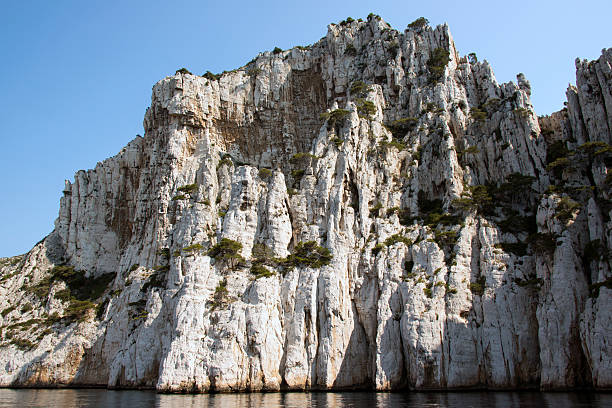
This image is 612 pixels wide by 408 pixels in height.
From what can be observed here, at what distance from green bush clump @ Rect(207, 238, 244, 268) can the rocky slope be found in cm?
18

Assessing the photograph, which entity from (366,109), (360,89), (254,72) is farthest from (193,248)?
(360,89)

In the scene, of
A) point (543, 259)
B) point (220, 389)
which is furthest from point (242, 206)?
point (543, 259)

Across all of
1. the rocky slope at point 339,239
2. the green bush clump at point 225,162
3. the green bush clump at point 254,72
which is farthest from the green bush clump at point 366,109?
the green bush clump at point 225,162

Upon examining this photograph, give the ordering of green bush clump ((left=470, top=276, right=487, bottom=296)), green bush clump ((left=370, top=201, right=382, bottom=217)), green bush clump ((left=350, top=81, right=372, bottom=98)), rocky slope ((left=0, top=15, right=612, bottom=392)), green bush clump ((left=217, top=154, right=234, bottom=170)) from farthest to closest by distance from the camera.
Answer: green bush clump ((left=350, top=81, right=372, bottom=98))
green bush clump ((left=217, top=154, right=234, bottom=170))
green bush clump ((left=370, top=201, right=382, bottom=217))
green bush clump ((left=470, top=276, right=487, bottom=296))
rocky slope ((left=0, top=15, right=612, bottom=392))

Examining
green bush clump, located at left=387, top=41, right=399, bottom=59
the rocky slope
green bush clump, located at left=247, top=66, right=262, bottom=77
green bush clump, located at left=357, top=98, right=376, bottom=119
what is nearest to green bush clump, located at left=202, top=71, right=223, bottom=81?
the rocky slope

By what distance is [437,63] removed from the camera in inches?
2721

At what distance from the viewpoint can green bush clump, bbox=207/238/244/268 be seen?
52.4 m

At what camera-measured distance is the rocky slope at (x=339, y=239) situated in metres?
42.7

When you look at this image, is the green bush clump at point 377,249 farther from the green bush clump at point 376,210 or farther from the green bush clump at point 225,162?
the green bush clump at point 225,162

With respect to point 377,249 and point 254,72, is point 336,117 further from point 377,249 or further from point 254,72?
point 377,249

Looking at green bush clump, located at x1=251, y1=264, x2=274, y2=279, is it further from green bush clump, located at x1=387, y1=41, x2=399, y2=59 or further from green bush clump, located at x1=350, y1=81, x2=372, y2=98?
green bush clump, located at x1=387, y1=41, x2=399, y2=59

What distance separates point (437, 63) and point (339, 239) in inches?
1271

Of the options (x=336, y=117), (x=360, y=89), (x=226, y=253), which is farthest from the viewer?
(x=360, y=89)

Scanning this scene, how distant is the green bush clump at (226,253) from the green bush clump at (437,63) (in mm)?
36206
